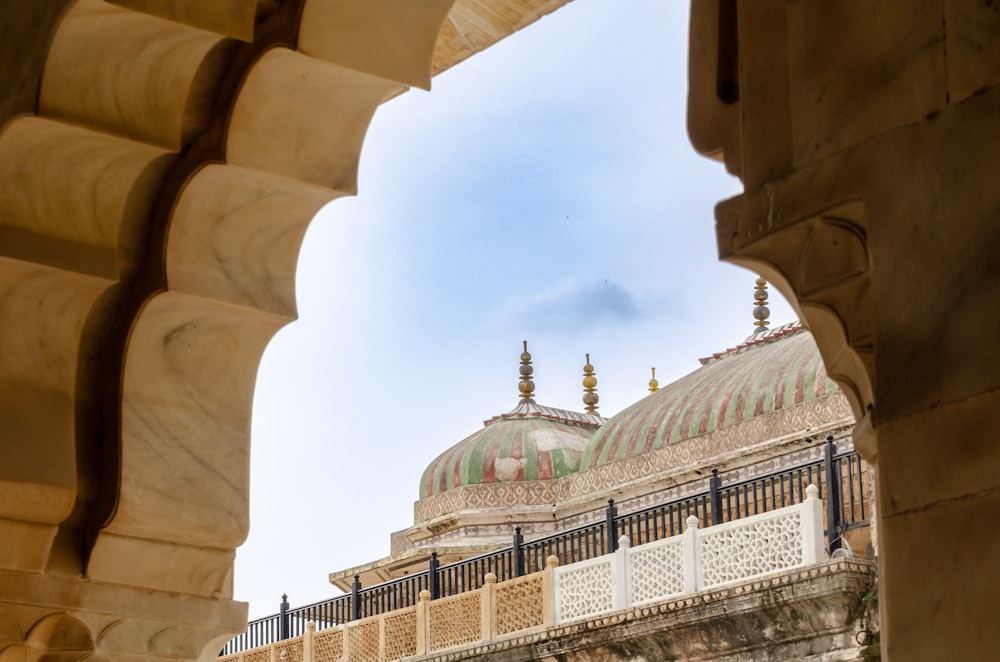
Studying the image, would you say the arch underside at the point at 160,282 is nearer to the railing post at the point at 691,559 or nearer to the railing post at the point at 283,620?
the railing post at the point at 691,559

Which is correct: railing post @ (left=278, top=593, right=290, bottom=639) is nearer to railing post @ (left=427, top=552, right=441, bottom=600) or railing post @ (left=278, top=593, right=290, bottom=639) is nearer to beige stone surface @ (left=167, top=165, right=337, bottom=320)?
railing post @ (left=427, top=552, right=441, bottom=600)

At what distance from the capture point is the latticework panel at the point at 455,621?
11.9 metres

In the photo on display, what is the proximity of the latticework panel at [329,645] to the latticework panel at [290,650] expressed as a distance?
244mm

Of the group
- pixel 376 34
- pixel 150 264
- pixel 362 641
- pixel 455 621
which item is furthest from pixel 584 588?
pixel 376 34

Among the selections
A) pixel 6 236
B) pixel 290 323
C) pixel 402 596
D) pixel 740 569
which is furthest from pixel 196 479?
pixel 402 596

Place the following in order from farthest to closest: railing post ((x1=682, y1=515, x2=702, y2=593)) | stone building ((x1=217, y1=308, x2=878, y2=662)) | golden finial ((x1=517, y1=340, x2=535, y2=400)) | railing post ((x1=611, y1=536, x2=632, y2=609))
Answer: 1. golden finial ((x1=517, y1=340, x2=535, y2=400))
2. railing post ((x1=611, y1=536, x2=632, y2=609))
3. railing post ((x1=682, y1=515, x2=702, y2=593))
4. stone building ((x1=217, y1=308, x2=878, y2=662))

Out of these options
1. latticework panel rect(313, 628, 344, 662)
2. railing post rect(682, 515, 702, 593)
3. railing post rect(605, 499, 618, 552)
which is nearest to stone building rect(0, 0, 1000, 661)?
railing post rect(682, 515, 702, 593)

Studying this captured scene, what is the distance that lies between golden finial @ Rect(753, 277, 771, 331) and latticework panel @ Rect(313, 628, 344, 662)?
21.0ft

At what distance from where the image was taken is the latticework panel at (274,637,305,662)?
13.6 meters

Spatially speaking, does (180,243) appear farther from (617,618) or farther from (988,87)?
(617,618)

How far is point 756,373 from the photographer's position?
1520cm

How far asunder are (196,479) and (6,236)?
0.58 meters

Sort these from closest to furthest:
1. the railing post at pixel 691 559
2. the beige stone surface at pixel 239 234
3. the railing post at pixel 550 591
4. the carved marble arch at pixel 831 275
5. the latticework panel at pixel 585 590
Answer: the carved marble arch at pixel 831 275, the beige stone surface at pixel 239 234, the railing post at pixel 691 559, the latticework panel at pixel 585 590, the railing post at pixel 550 591

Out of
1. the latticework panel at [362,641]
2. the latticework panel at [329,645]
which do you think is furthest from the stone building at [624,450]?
the latticework panel at [362,641]
